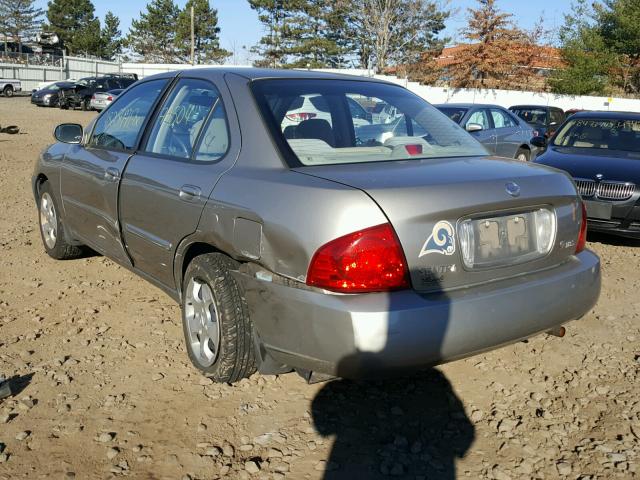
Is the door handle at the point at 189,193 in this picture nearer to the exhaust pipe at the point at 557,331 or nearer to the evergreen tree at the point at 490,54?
the exhaust pipe at the point at 557,331

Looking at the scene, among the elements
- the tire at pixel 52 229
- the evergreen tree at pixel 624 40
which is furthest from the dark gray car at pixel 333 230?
the evergreen tree at pixel 624 40

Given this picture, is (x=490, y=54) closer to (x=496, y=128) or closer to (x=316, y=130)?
(x=496, y=128)

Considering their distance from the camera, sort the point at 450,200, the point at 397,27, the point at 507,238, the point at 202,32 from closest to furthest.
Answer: the point at 450,200 → the point at 507,238 → the point at 397,27 → the point at 202,32

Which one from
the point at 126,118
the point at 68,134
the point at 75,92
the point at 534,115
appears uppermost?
the point at 75,92

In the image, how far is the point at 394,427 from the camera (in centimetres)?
292

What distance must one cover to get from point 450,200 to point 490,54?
42.9 meters

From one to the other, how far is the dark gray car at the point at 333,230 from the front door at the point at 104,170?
0.22 feet


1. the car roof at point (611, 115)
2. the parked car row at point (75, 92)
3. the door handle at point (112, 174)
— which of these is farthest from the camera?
the parked car row at point (75, 92)

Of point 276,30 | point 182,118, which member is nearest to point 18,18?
point 276,30

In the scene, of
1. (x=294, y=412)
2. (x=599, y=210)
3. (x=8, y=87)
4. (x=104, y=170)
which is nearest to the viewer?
(x=294, y=412)

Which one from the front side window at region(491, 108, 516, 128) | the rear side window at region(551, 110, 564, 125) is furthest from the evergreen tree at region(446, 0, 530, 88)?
the front side window at region(491, 108, 516, 128)

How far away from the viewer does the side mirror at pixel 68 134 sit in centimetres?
474

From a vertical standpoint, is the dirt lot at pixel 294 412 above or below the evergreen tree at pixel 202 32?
below

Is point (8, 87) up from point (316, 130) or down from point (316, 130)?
up
